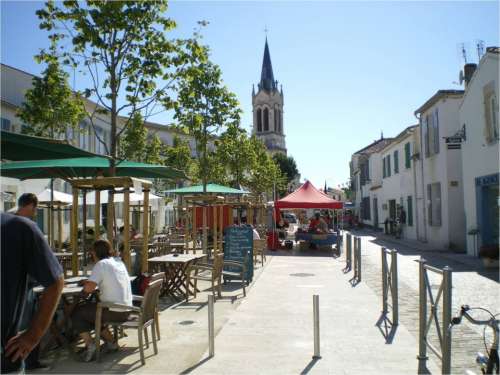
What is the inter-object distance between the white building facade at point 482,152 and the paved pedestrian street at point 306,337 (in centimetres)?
744

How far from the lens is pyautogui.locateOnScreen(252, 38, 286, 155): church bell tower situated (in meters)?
91.7

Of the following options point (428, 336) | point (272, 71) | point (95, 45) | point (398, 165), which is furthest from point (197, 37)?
point (272, 71)

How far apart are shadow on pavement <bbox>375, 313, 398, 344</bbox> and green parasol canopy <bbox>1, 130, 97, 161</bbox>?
14.8ft

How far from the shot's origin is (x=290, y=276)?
13.1 m

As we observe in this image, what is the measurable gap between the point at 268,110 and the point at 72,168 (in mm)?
86284

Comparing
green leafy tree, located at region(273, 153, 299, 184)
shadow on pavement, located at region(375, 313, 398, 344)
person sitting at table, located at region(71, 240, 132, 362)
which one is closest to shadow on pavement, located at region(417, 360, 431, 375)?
shadow on pavement, located at region(375, 313, 398, 344)

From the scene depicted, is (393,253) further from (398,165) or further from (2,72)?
(398,165)

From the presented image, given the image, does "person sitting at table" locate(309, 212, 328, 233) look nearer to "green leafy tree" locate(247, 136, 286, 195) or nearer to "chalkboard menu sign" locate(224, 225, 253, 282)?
"chalkboard menu sign" locate(224, 225, 253, 282)

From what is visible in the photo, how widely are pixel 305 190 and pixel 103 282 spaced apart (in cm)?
1645

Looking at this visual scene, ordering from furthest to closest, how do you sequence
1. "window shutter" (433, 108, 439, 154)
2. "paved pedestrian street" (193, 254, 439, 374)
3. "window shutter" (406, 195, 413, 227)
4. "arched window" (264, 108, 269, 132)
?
"arched window" (264, 108, 269, 132), "window shutter" (406, 195, 413, 227), "window shutter" (433, 108, 439, 154), "paved pedestrian street" (193, 254, 439, 374)

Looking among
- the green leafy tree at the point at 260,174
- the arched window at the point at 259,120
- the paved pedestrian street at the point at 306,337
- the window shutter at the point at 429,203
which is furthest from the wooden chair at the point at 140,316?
the arched window at the point at 259,120

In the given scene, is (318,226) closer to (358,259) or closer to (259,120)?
(358,259)

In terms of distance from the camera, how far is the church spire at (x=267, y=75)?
300ft

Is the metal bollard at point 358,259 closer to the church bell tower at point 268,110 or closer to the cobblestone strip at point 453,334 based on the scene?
the cobblestone strip at point 453,334
